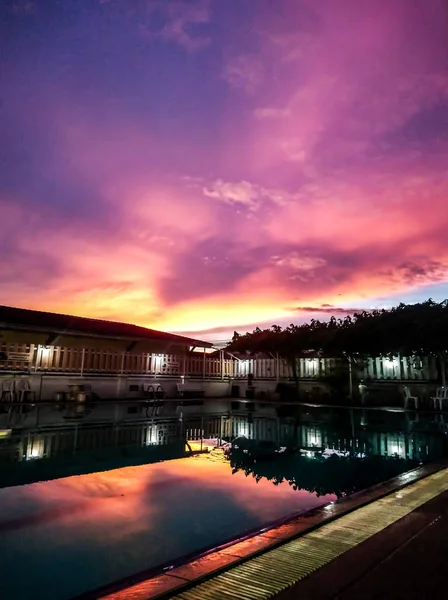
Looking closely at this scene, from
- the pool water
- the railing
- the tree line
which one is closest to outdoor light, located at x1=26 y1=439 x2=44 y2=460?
the pool water

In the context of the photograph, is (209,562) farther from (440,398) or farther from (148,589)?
(440,398)

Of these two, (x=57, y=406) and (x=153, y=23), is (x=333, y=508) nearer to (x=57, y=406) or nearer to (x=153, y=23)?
(x=153, y=23)

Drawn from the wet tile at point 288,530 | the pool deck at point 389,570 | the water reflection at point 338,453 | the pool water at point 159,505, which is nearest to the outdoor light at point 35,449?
the pool water at point 159,505

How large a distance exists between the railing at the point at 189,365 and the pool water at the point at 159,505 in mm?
10198

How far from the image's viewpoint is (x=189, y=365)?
21109 mm

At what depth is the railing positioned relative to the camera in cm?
1608

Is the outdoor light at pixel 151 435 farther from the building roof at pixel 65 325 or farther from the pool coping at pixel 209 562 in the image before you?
the building roof at pixel 65 325

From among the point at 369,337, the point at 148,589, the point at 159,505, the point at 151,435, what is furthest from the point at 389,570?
the point at 369,337

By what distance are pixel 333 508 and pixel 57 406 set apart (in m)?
13.4

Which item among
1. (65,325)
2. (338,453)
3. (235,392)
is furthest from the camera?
(235,392)

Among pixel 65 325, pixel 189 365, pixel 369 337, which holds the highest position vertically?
pixel 65 325

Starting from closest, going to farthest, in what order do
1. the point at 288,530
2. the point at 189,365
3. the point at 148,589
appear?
the point at 148,589 → the point at 288,530 → the point at 189,365

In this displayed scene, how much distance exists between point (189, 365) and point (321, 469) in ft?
51.2

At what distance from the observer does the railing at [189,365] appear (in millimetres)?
16078
